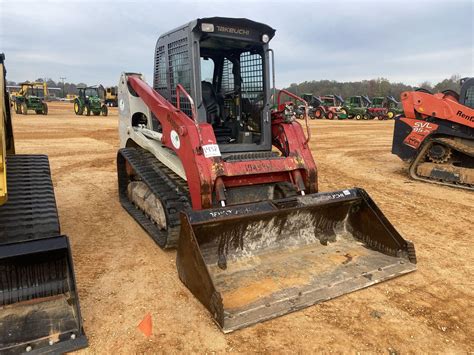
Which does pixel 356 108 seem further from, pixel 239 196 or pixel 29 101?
pixel 239 196

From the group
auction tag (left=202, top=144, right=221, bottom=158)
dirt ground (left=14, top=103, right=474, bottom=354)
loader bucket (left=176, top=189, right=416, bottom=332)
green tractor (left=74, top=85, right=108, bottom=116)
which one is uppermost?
green tractor (left=74, top=85, right=108, bottom=116)

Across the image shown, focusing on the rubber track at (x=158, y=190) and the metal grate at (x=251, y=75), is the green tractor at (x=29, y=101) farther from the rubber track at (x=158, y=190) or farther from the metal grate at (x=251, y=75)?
the metal grate at (x=251, y=75)

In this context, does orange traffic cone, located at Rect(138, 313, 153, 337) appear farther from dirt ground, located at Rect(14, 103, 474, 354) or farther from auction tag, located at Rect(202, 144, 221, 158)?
auction tag, located at Rect(202, 144, 221, 158)

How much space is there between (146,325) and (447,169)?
714 centimetres

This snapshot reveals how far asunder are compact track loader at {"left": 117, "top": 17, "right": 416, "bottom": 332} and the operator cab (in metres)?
0.01

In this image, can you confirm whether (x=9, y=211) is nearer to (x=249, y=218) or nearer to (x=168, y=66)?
(x=249, y=218)

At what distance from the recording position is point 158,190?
185 inches

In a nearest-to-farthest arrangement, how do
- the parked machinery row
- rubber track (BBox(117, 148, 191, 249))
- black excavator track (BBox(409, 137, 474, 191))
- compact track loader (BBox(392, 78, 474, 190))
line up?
rubber track (BBox(117, 148, 191, 249)) → black excavator track (BBox(409, 137, 474, 191)) → compact track loader (BBox(392, 78, 474, 190)) → the parked machinery row

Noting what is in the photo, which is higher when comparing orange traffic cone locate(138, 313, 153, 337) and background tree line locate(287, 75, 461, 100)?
background tree line locate(287, 75, 461, 100)

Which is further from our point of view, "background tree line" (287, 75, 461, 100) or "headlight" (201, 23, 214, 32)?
"background tree line" (287, 75, 461, 100)

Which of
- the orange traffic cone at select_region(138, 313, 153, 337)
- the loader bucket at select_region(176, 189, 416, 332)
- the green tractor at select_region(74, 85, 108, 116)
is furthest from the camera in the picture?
the green tractor at select_region(74, 85, 108, 116)

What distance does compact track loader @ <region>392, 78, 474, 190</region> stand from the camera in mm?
7840

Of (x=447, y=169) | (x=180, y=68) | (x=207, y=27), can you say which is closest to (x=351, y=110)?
(x=447, y=169)

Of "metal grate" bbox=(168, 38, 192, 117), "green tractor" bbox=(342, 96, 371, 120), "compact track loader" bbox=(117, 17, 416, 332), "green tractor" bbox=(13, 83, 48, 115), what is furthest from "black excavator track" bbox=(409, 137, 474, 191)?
"green tractor" bbox=(13, 83, 48, 115)
